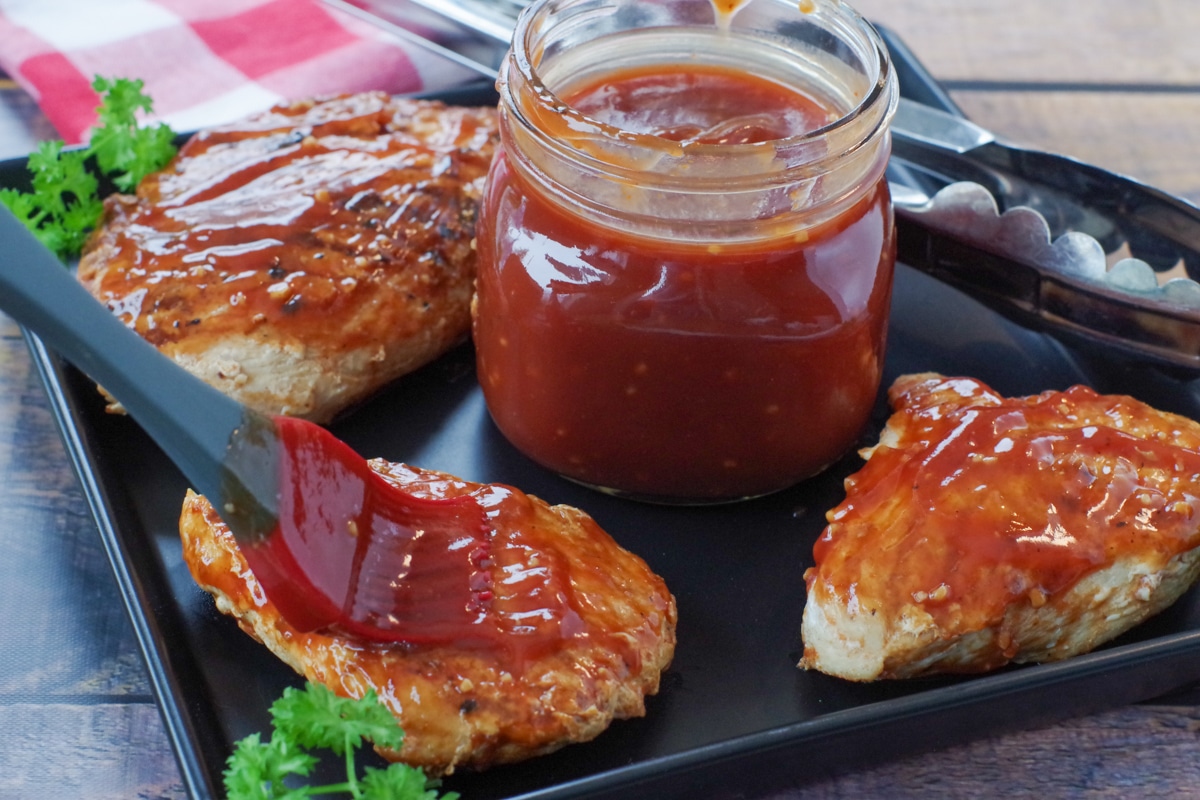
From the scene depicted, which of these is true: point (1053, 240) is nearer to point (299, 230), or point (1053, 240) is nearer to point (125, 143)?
point (299, 230)

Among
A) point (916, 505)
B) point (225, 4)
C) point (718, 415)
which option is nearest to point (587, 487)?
point (718, 415)

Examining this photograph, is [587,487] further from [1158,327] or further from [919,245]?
[1158,327]

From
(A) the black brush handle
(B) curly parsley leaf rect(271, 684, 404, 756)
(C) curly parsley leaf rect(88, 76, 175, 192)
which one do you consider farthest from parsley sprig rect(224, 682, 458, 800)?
(C) curly parsley leaf rect(88, 76, 175, 192)

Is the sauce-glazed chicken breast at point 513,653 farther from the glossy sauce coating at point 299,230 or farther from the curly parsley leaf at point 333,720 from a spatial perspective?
the glossy sauce coating at point 299,230

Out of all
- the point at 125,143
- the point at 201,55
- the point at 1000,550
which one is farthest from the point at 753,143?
the point at 201,55

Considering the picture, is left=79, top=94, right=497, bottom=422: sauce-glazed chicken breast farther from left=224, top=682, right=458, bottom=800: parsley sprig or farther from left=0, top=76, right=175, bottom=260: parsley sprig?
left=224, top=682, right=458, bottom=800: parsley sprig

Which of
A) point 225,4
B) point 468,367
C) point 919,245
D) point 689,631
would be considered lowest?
point 689,631
